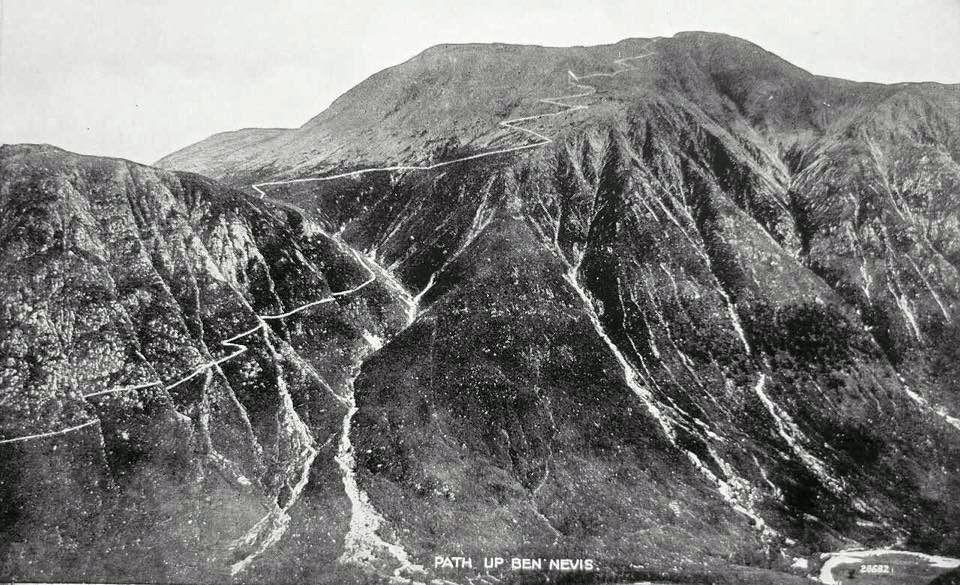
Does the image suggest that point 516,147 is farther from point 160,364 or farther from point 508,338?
point 160,364

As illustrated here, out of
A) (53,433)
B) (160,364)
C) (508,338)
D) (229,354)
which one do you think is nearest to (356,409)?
(229,354)

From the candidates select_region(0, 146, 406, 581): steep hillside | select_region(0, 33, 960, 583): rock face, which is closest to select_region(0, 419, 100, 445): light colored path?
select_region(0, 146, 406, 581): steep hillside

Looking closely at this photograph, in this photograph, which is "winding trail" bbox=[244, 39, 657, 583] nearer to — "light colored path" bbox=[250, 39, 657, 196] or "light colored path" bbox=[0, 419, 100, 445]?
"light colored path" bbox=[250, 39, 657, 196]

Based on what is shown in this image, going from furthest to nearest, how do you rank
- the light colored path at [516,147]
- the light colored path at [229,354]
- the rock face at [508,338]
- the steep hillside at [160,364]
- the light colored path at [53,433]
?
the light colored path at [516,147]
the light colored path at [229,354]
the rock face at [508,338]
the light colored path at [53,433]
the steep hillside at [160,364]

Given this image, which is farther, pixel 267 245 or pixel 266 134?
pixel 266 134

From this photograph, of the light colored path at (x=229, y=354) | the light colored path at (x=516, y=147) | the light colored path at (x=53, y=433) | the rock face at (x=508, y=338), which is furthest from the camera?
the light colored path at (x=516, y=147)

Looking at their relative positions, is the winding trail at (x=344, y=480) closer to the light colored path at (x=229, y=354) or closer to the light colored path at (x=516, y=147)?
the light colored path at (x=229, y=354)

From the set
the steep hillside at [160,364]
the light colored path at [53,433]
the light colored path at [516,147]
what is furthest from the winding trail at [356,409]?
the light colored path at [53,433]

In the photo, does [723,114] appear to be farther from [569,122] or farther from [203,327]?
[203,327]

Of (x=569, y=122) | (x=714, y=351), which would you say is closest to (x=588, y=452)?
(x=714, y=351)
